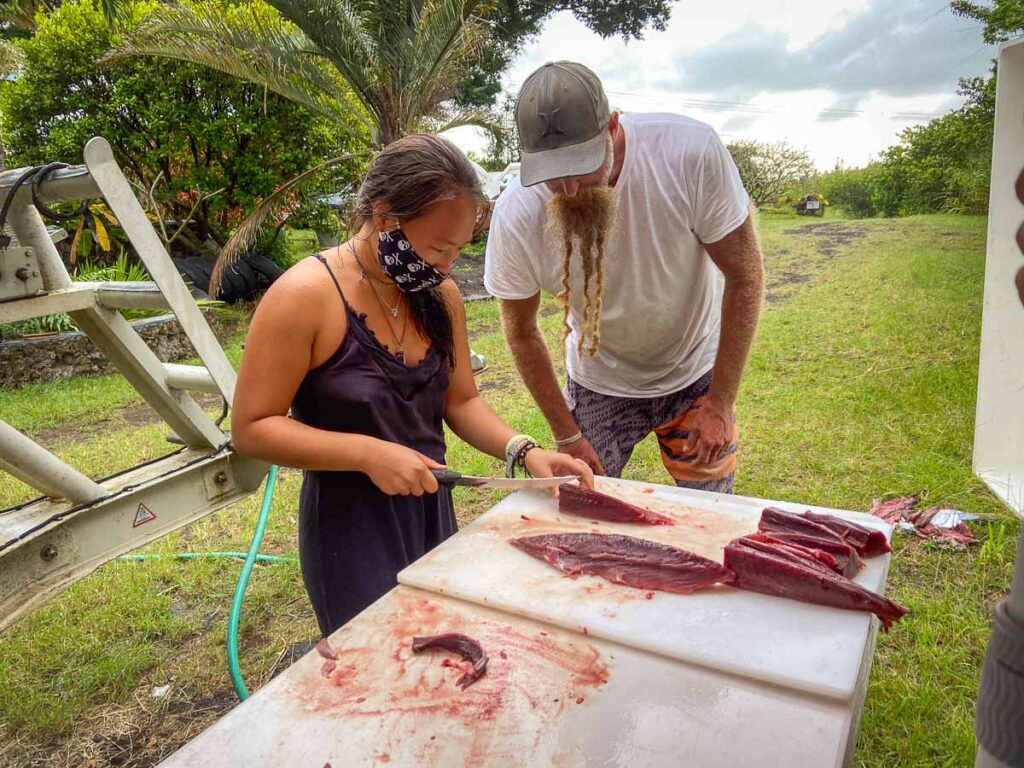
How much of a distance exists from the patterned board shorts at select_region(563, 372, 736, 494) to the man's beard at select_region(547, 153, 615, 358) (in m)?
0.40

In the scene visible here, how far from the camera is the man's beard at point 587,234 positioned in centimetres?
244

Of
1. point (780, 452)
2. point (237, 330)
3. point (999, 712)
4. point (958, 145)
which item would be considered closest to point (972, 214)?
point (958, 145)

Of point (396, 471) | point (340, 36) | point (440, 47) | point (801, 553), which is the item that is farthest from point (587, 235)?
point (340, 36)

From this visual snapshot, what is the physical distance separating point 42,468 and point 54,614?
6.95ft

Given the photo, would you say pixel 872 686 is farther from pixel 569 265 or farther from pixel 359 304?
pixel 359 304

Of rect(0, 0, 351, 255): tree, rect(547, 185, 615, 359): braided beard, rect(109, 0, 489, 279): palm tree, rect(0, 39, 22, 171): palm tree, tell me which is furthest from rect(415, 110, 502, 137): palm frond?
rect(0, 39, 22, 171): palm tree

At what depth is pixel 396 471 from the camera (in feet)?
5.80

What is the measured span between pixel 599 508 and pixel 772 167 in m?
22.0

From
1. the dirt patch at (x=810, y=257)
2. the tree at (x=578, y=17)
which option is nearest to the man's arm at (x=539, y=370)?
the dirt patch at (x=810, y=257)

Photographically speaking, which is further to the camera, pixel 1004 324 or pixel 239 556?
pixel 239 556

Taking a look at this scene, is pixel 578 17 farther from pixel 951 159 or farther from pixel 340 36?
pixel 951 159

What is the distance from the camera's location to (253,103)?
10984 mm

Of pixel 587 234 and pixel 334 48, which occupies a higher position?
pixel 334 48

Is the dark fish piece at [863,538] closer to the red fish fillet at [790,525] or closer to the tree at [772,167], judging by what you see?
the red fish fillet at [790,525]
